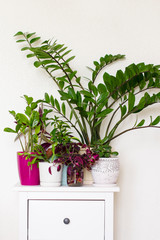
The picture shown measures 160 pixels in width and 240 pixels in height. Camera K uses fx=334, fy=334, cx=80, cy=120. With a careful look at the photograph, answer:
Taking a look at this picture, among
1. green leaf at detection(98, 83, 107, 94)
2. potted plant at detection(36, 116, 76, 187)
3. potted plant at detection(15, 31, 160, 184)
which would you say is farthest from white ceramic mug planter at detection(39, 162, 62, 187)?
green leaf at detection(98, 83, 107, 94)

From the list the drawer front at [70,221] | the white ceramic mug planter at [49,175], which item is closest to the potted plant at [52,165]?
the white ceramic mug planter at [49,175]

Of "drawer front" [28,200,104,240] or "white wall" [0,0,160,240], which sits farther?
"white wall" [0,0,160,240]

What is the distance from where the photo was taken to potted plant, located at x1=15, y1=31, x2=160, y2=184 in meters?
1.73

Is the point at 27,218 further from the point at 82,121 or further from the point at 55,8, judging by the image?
the point at 55,8

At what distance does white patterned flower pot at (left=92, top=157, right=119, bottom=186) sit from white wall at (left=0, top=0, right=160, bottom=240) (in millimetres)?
276

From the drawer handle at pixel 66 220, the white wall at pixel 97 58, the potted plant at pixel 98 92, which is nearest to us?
the drawer handle at pixel 66 220

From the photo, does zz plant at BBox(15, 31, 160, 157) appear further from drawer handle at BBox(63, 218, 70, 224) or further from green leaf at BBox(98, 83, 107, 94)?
drawer handle at BBox(63, 218, 70, 224)

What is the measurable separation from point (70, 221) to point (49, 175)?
245 mm

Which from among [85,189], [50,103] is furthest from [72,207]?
[50,103]

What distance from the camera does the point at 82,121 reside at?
1873mm

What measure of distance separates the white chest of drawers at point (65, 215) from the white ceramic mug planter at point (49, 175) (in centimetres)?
4

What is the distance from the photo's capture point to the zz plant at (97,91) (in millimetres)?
1736

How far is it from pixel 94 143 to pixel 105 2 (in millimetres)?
873

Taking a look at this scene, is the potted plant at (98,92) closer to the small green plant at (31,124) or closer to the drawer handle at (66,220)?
the small green plant at (31,124)
